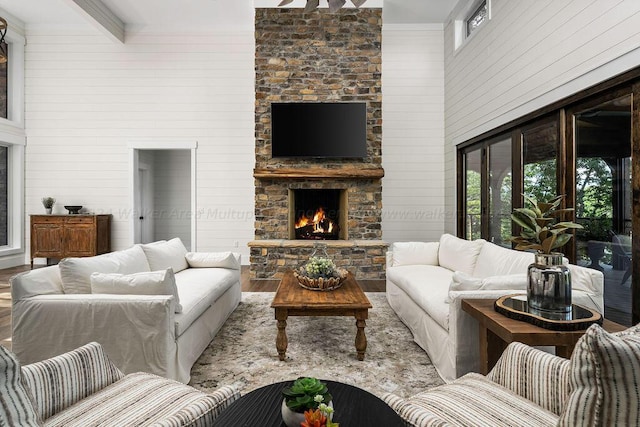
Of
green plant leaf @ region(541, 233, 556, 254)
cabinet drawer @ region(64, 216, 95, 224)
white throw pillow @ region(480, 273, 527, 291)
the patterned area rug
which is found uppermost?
cabinet drawer @ region(64, 216, 95, 224)

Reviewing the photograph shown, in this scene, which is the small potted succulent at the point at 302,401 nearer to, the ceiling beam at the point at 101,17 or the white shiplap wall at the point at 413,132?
the white shiplap wall at the point at 413,132

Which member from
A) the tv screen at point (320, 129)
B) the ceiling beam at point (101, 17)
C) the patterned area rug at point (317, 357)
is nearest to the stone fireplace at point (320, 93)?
the tv screen at point (320, 129)

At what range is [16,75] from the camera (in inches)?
253

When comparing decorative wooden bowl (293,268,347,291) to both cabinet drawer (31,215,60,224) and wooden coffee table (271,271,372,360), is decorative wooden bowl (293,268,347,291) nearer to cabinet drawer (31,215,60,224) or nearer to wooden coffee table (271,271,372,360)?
wooden coffee table (271,271,372,360)

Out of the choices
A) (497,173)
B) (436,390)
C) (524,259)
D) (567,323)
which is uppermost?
(497,173)

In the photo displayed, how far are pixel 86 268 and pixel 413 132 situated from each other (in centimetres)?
562

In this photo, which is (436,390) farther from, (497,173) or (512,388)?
(497,173)

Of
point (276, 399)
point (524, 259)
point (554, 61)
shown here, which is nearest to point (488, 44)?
point (554, 61)

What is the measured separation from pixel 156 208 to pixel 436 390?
861 centimetres

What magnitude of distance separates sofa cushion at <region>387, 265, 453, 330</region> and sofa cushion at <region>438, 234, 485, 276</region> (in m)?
0.10

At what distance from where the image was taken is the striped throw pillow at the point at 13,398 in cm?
77

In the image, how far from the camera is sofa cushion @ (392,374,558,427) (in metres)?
1.18

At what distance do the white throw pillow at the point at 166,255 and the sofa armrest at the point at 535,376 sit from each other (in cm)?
291

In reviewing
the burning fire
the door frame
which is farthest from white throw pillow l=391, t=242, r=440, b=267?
the door frame
